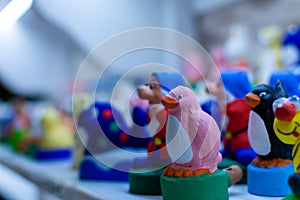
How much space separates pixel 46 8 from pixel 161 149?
45.9 inches

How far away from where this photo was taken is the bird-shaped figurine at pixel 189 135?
532mm

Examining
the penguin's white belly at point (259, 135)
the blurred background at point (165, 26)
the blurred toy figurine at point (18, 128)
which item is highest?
the blurred background at point (165, 26)

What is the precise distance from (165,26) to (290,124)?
138 centimetres

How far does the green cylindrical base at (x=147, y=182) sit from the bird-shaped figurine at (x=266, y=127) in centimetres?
16

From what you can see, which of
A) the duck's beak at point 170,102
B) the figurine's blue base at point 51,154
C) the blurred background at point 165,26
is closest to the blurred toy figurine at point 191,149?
the duck's beak at point 170,102

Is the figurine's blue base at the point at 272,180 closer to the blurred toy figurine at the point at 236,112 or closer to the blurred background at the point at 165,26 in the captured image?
the blurred toy figurine at the point at 236,112

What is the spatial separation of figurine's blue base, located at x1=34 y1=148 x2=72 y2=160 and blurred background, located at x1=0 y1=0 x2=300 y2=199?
0.12 m

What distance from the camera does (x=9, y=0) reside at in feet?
2.87

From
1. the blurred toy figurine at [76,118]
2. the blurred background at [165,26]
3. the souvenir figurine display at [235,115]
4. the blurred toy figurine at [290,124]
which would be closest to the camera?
the blurred toy figurine at [290,124]

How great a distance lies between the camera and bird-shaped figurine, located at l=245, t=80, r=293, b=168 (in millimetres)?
585

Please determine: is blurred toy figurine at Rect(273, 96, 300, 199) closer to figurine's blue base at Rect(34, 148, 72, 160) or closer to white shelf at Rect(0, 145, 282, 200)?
white shelf at Rect(0, 145, 282, 200)

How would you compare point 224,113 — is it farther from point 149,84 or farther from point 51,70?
point 51,70

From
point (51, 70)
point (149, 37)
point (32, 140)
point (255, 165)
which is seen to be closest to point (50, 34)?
point (51, 70)

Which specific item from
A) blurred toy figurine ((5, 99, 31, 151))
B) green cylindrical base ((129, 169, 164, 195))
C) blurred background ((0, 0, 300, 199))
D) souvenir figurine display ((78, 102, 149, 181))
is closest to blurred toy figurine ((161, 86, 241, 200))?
green cylindrical base ((129, 169, 164, 195))
